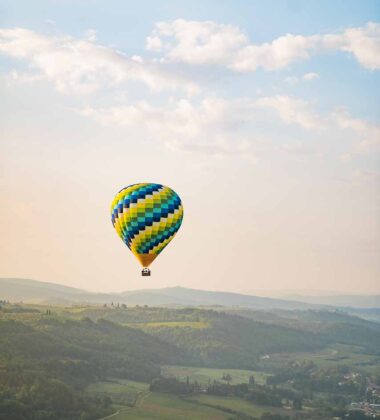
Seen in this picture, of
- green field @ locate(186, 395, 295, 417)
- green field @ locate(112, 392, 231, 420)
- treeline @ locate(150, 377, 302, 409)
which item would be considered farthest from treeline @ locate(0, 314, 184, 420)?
green field @ locate(186, 395, 295, 417)

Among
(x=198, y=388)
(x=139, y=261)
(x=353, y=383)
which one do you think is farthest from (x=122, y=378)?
(x=139, y=261)

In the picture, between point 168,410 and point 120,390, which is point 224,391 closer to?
point 120,390

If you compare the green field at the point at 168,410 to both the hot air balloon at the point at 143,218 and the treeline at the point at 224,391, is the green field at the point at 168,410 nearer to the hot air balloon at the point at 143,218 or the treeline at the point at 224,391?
the treeline at the point at 224,391

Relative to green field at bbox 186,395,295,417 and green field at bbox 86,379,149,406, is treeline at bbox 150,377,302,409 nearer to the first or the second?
green field at bbox 186,395,295,417

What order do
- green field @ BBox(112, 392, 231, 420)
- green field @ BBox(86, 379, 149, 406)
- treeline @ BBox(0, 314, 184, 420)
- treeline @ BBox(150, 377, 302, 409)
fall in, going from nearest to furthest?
green field @ BBox(112, 392, 231, 420), treeline @ BBox(0, 314, 184, 420), green field @ BBox(86, 379, 149, 406), treeline @ BBox(150, 377, 302, 409)

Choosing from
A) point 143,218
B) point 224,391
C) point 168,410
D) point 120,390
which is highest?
point 143,218

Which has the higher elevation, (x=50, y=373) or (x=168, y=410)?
(x=50, y=373)

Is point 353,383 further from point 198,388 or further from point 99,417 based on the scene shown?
point 99,417

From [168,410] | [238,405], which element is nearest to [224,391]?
[238,405]
